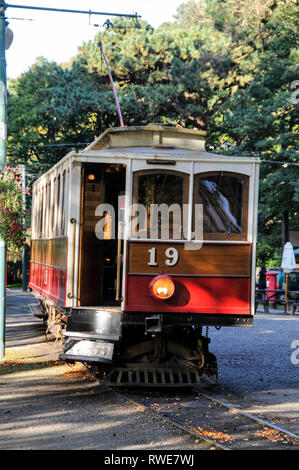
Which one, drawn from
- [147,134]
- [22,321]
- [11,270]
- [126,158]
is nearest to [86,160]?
[126,158]

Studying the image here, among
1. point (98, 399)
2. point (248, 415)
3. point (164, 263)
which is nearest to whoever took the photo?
point (248, 415)

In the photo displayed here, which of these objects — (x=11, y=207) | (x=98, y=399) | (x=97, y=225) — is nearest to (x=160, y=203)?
(x=97, y=225)

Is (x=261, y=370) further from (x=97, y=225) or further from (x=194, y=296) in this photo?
(x=97, y=225)

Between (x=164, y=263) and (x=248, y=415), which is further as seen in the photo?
(x=164, y=263)

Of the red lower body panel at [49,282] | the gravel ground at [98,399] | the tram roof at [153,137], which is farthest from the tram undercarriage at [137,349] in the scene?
the tram roof at [153,137]

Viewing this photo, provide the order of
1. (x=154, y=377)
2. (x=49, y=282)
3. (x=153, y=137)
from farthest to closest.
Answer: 1. (x=49, y=282)
2. (x=153, y=137)
3. (x=154, y=377)

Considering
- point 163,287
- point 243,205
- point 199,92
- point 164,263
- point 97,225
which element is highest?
point 199,92

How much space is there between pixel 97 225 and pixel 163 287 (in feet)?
4.81

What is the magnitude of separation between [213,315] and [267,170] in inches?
963

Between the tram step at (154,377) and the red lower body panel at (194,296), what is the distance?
0.91 meters

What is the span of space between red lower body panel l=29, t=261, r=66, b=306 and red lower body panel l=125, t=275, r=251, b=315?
3.98 feet

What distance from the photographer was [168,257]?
Result: 9.83 m

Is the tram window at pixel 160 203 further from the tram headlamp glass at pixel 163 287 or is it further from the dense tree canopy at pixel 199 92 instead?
the dense tree canopy at pixel 199 92

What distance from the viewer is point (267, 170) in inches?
1321
